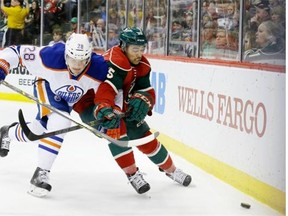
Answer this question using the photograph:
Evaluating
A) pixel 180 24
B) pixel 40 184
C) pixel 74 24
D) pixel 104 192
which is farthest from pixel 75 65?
pixel 74 24

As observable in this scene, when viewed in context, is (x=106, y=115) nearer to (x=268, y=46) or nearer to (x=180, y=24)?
(x=268, y=46)

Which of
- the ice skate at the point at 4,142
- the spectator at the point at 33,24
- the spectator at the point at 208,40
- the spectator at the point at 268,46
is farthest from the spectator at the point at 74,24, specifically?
the spectator at the point at 268,46

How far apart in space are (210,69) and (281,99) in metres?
1.20

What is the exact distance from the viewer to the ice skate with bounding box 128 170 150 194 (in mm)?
3471

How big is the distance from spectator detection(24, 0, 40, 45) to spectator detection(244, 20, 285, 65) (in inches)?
201

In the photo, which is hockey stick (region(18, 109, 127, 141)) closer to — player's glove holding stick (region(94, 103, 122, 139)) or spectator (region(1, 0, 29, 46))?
player's glove holding stick (region(94, 103, 122, 139))

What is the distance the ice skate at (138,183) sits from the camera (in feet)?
11.4

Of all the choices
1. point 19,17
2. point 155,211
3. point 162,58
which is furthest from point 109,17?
point 155,211

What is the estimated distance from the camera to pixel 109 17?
7.86 meters

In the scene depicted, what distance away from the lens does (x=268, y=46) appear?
349cm

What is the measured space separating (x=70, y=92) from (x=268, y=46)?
936 millimetres

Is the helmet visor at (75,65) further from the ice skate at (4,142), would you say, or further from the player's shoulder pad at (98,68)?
the ice skate at (4,142)

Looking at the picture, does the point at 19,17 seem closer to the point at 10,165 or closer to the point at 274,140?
the point at 10,165

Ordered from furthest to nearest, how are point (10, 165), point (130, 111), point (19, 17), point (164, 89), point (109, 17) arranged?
point (19, 17)
point (109, 17)
point (164, 89)
point (10, 165)
point (130, 111)
